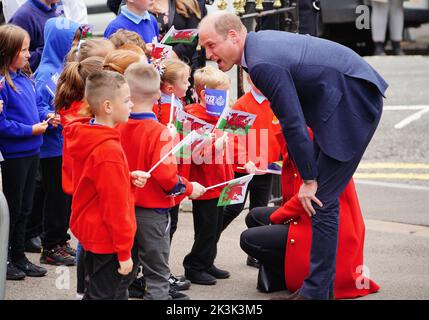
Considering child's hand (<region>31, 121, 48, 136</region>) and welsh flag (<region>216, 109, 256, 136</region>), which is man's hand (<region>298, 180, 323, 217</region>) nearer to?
welsh flag (<region>216, 109, 256, 136</region>)

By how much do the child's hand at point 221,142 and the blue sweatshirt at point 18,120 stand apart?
1.20 metres

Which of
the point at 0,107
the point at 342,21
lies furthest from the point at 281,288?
the point at 342,21

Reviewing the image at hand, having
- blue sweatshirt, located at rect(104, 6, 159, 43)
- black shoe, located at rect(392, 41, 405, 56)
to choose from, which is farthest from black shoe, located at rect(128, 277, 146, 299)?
black shoe, located at rect(392, 41, 405, 56)

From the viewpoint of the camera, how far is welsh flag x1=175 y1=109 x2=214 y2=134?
572 cm

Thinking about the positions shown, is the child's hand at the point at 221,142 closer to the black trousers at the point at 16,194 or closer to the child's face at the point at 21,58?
the black trousers at the point at 16,194

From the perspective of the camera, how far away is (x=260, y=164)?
669cm

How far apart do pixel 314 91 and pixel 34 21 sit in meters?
2.85

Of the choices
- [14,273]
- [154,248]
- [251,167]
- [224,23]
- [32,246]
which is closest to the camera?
[154,248]

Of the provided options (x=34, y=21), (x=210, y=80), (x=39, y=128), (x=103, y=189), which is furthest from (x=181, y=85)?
(x=34, y=21)

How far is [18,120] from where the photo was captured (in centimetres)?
641

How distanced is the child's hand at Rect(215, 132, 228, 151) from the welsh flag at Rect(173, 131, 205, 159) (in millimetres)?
209

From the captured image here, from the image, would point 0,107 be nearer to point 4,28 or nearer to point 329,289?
point 4,28

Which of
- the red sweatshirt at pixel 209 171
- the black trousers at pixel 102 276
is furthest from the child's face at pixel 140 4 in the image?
the black trousers at pixel 102 276

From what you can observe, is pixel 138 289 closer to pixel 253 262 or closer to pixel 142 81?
pixel 253 262
